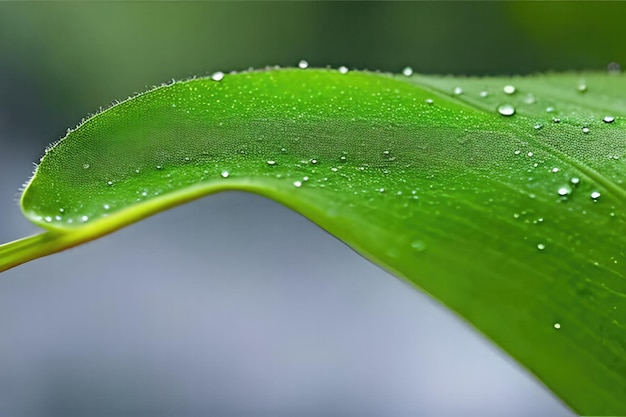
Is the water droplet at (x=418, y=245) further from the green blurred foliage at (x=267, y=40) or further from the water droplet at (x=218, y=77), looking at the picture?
the green blurred foliage at (x=267, y=40)

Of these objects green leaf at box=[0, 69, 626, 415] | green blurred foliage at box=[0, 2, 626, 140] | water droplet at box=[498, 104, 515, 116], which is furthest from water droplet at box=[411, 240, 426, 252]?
green blurred foliage at box=[0, 2, 626, 140]

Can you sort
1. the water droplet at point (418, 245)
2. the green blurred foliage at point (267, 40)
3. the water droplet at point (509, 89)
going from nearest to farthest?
the water droplet at point (418, 245)
the water droplet at point (509, 89)
the green blurred foliage at point (267, 40)

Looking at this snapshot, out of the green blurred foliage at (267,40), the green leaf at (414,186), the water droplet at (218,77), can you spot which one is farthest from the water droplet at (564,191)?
the green blurred foliage at (267,40)

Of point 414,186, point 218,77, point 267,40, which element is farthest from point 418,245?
point 267,40

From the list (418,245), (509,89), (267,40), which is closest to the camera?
(418,245)

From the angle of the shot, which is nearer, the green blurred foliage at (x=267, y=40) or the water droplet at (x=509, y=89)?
the water droplet at (x=509, y=89)

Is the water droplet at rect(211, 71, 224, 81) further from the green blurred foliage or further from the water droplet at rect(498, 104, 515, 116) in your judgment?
the green blurred foliage

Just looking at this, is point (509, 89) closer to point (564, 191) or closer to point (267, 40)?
point (564, 191)
